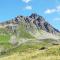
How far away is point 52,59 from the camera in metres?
59.1

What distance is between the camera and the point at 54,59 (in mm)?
58219

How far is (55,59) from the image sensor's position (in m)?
57.8

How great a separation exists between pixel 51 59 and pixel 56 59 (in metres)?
1.91

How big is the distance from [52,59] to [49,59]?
88cm

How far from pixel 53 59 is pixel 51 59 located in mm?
699

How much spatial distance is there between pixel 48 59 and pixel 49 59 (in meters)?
0.23

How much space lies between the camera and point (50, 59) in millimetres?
59531

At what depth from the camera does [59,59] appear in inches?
2270

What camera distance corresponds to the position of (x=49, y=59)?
59719 mm

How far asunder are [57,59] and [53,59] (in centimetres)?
134

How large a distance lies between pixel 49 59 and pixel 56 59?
2415 mm

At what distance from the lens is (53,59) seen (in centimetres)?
5884

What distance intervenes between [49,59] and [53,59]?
122 centimetres

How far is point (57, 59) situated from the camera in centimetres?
5778
